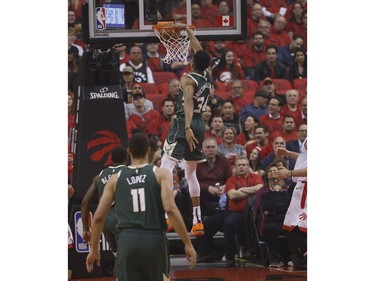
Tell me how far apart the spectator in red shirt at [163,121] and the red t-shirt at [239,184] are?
222cm

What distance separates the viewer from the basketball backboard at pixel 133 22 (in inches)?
438

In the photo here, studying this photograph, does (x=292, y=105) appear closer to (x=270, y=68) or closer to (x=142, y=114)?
(x=270, y=68)

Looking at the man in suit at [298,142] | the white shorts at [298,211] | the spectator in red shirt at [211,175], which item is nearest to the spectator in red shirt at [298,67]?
the man in suit at [298,142]

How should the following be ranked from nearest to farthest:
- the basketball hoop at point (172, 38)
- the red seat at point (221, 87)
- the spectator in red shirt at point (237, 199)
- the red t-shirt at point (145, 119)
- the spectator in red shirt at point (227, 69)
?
the basketball hoop at point (172, 38) → the spectator in red shirt at point (237, 199) → the red t-shirt at point (145, 119) → the red seat at point (221, 87) → the spectator in red shirt at point (227, 69)

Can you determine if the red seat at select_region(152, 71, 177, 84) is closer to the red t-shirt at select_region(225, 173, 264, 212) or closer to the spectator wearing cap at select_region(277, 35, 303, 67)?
the spectator wearing cap at select_region(277, 35, 303, 67)

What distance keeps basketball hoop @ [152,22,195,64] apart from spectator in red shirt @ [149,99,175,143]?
327 cm

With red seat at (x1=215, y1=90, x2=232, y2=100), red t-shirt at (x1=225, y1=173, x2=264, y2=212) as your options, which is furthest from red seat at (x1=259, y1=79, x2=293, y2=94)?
red t-shirt at (x1=225, y1=173, x2=264, y2=212)

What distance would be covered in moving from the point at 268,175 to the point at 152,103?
367cm

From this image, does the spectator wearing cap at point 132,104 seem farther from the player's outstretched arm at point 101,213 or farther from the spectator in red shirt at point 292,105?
the player's outstretched arm at point 101,213

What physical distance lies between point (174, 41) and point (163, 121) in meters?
3.85

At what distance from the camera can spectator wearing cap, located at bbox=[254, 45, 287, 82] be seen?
56.2 ft

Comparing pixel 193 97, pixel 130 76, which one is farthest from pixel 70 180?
pixel 130 76

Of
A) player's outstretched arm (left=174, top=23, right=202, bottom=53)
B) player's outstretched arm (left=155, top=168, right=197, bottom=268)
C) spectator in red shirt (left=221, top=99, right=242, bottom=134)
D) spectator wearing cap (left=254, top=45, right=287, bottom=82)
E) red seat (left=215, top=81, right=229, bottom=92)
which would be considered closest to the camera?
player's outstretched arm (left=155, top=168, right=197, bottom=268)

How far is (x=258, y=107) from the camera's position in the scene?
51.8ft
